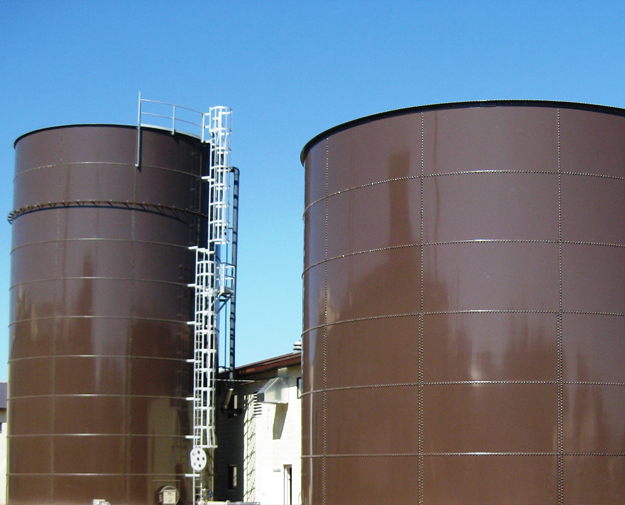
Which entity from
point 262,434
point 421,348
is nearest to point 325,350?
point 421,348

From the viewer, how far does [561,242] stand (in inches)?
732

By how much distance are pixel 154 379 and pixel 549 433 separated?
53.9 feet

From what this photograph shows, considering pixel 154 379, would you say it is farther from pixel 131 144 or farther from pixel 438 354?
pixel 438 354

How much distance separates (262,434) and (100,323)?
7.17m

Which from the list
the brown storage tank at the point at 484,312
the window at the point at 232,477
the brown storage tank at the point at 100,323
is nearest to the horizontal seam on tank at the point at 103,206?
the brown storage tank at the point at 100,323

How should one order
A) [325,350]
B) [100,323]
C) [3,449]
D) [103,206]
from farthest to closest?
1. [3,449]
2. [103,206]
3. [100,323]
4. [325,350]

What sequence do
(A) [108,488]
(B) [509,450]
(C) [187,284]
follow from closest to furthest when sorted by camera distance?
(B) [509,450]
(A) [108,488]
(C) [187,284]

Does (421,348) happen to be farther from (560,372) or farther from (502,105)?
(502,105)

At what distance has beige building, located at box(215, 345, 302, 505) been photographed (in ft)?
103

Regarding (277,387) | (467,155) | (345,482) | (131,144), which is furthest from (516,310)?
(131,144)

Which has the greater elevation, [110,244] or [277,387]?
[110,244]

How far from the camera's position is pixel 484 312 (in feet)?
60.5

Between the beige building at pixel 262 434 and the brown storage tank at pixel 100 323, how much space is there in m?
2.90

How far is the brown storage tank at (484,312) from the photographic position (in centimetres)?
1798
